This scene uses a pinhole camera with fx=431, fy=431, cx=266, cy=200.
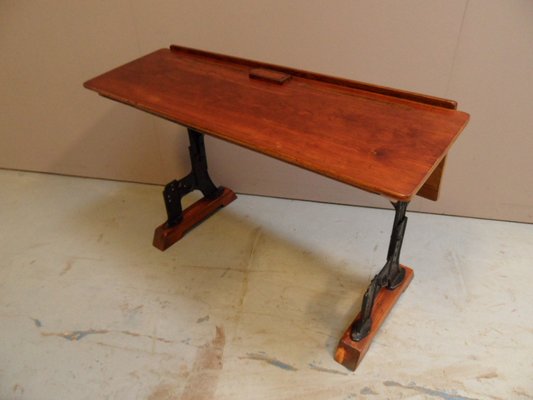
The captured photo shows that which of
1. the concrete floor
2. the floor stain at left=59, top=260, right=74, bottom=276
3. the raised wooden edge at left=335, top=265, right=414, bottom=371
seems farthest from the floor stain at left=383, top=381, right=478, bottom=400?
the floor stain at left=59, top=260, right=74, bottom=276

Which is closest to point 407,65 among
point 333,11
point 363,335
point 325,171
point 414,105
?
point 333,11

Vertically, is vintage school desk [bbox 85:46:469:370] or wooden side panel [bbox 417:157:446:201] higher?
vintage school desk [bbox 85:46:469:370]

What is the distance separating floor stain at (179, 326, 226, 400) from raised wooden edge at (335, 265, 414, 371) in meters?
0.44

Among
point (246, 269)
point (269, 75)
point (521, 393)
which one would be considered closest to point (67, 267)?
point (246, 269)

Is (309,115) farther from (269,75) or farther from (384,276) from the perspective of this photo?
(384,276)

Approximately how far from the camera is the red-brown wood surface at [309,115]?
1161 mm

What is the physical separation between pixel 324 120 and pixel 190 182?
3.18 feet

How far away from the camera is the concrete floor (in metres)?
1.54

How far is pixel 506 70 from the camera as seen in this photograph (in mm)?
1832

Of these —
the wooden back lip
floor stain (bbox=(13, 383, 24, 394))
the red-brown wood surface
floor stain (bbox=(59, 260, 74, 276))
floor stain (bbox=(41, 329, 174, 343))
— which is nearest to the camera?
the red-brown wood surface

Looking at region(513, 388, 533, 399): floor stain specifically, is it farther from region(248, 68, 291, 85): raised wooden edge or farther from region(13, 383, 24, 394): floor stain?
region(13, 383, 24, 394): floor stain

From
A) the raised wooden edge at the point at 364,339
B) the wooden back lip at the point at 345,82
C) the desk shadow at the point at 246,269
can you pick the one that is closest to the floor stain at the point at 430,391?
the raised wooden edge at the point at 364,339

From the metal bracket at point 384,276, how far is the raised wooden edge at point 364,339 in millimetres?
21

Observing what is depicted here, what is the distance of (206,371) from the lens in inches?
61.4
